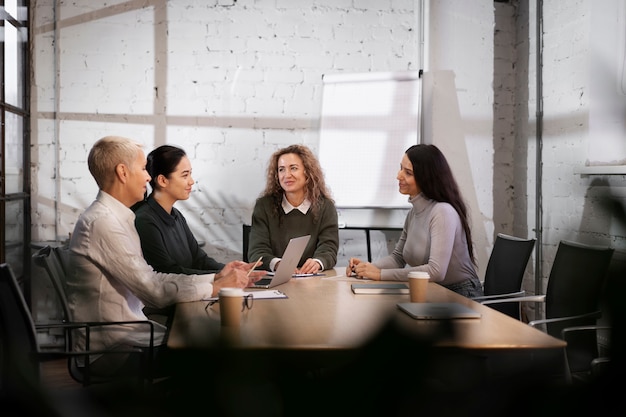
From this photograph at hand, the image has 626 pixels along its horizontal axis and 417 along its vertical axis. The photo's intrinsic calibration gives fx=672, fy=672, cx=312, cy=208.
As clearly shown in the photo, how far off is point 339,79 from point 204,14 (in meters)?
1.00

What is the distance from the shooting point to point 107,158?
7.61 ft

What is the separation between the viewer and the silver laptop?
249 cm

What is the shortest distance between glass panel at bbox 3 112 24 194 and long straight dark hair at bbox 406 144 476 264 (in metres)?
2.32

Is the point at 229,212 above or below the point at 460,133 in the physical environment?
below

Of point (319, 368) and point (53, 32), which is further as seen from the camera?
point (53, 32)

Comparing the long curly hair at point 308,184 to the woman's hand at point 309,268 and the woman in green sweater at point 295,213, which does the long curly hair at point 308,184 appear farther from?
the woman's hand at point 309,268

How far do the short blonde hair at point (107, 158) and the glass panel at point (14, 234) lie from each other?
1.81 meters

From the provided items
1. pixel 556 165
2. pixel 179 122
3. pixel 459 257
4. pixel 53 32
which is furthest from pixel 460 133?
pixel 53 32

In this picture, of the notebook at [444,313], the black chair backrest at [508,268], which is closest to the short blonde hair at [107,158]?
the black chair backrest at [508,268]

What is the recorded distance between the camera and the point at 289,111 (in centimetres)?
452

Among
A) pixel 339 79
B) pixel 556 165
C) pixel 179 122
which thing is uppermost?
pixel 339 79

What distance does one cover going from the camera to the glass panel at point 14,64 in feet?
12.4

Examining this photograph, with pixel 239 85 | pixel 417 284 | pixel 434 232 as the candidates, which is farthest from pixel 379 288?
pixel 239 85

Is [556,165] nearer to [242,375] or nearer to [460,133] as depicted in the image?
[460,133]
